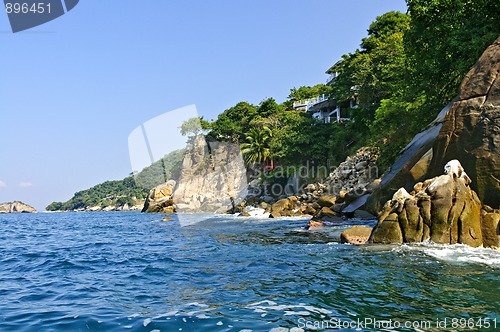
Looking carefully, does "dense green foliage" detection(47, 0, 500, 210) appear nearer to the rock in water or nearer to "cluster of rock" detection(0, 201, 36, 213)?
the rock in water

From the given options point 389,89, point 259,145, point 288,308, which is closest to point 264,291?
point 288,308

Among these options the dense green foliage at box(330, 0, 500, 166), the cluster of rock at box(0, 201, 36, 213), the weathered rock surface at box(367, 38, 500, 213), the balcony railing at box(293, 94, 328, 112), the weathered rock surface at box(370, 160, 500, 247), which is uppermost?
the balcony railing at box(293, 94, 328, 112)

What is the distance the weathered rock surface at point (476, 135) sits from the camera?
Result: 1312 cm

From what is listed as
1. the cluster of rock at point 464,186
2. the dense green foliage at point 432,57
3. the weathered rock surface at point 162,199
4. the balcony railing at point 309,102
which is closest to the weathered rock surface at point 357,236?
the cluster of rock at point 464,186

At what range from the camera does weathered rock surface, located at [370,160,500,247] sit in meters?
12.4

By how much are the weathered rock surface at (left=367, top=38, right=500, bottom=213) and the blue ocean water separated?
2.79 metres

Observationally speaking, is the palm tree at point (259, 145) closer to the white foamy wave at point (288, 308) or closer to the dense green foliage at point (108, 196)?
the white foamy wave at point (288, 308)

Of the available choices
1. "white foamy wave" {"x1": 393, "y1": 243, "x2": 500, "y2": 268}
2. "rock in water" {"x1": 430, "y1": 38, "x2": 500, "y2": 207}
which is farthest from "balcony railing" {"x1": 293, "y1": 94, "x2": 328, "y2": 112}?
"white foamy wave" {"x1": 393, "y1": 243, "x2": 500, "y2": 268}

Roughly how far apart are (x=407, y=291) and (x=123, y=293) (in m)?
5.99

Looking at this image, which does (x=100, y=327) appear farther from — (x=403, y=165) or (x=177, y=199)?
(x=177, y=199)

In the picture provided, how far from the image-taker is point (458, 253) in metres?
11.2

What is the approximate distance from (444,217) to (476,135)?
3284 mm

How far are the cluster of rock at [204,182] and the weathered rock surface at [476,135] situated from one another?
150 ft

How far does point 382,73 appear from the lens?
38.3 meters
